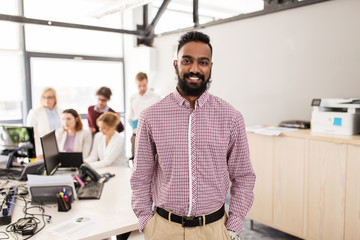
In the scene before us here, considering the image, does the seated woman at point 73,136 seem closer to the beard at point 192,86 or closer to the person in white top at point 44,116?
the person in white top at point 44,116

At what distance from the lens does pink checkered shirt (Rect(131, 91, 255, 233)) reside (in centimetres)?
147

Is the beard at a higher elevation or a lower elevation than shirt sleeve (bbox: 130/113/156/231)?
higher

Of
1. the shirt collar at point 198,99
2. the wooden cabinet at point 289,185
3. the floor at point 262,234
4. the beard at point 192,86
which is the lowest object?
the floor at point 262,234

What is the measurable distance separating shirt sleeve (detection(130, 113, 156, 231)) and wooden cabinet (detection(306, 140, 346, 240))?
183 centimetres

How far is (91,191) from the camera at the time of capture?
96.1 inches

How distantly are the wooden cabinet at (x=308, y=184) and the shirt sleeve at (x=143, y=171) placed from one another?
72.1 inches

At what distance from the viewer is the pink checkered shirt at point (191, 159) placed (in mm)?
1472

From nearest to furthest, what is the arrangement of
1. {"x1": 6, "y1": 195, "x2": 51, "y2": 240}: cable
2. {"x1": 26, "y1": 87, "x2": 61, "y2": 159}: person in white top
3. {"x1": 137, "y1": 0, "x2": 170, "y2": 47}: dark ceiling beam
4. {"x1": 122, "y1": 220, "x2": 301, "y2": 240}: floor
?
1. {"x1": 6, "y1": 195, "x2": 51, "y2": 240}: cable
2. {"x1": 122, "y1": 220, "x2": 301, "y2": 240}: floor
3. {"x1": 26, "y1": 87, "x2": 61, "y2": 159}: person in white top
4. {"x1": 137, "y1": 0, "x2": 170, "y2": 47}: dark ceiling beam

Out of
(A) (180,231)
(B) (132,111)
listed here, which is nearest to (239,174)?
(A) (180,231)

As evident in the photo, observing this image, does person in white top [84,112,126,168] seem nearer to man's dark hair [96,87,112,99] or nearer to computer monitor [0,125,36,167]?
computer monitor [0,125,36,167]

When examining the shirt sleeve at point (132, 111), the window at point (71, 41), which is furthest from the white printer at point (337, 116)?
the window at point (71, 41)

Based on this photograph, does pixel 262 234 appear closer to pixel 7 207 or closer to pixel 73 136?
pixel 73 136

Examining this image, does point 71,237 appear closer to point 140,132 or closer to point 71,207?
point 71,207

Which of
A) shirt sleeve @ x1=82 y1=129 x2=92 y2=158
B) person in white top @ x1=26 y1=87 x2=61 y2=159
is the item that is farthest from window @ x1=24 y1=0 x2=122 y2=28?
shirt sleeve @ x1=82 y1=129 x2=92 y2=158
